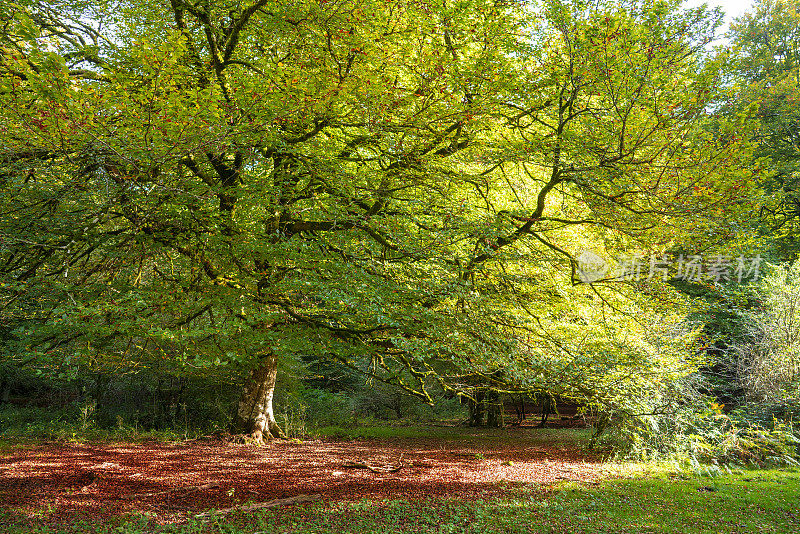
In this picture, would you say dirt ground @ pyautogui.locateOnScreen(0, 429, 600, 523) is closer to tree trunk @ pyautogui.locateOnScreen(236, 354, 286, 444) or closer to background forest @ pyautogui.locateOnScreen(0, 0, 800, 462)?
tree trunk @ pyautogui.locateOnScreen(236, 354, 286, 444)

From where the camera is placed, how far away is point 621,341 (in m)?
9.90

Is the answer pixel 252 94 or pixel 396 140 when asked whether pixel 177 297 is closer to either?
pixel 252 94

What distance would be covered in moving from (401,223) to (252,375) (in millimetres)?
6420

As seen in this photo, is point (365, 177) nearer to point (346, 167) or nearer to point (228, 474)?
point (346, 167)

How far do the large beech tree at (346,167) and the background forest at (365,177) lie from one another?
50mm

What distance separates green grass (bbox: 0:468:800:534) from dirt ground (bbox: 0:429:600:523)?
0.57 metres

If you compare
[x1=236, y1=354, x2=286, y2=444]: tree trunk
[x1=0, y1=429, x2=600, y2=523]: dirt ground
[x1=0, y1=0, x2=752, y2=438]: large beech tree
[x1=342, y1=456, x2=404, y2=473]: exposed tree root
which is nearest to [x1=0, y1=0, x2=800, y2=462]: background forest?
[x1=0, y1=0, x2=752, y2=438]: large beech tree

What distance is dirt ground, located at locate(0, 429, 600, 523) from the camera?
6.67 metres

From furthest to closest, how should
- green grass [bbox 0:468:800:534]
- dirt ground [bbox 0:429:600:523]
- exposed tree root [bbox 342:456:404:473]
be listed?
exposed tree root [bbox 342:456:404:473]
dirt ground [bbox 0:429:600:523]
green grass [bbox 0:468:800:534]

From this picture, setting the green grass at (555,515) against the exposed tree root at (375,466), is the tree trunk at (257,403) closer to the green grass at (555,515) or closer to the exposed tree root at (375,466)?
the exposed tree root at (375,466)

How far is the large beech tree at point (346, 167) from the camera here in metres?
6.25

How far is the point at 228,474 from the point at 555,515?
562cm

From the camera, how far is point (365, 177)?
8.45 meters

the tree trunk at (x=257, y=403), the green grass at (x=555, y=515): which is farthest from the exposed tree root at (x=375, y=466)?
the tree trunk at (x=257, y=403)
